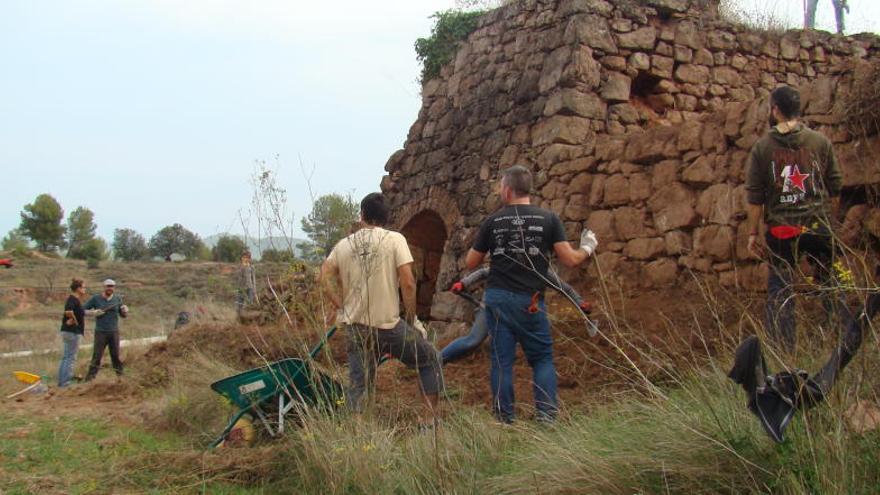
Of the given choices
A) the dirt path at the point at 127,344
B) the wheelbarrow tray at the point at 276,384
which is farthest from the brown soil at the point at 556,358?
the dirt path at the point at 127,344

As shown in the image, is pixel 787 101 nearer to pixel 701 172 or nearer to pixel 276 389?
pixel 701 172

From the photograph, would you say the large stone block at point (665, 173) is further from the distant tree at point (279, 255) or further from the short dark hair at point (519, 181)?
the distant tree at point (279, 255)

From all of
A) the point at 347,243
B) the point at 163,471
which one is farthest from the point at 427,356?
the point at 163,471

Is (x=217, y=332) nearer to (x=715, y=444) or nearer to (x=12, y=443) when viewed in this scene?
Result: (x=12, y=443)

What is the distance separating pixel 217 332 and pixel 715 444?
842 cm

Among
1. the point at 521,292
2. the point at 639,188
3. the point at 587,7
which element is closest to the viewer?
the point at 521,292

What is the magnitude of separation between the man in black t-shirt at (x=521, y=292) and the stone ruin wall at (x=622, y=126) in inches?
68.9

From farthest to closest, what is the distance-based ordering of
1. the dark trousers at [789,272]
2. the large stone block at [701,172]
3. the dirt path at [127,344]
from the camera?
the dirt path at [127,344]
the large stone block at [701,172]
the dark trousers at [789,272]

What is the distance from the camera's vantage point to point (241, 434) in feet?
17.4

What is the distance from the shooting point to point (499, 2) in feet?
36.1

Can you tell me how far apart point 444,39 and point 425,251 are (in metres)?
2.90

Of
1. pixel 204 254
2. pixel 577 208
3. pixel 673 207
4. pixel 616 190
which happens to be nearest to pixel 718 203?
pixel 673 207

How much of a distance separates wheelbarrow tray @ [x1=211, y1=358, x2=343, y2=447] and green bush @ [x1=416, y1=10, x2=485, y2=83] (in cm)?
684

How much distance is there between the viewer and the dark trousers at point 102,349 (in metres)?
11.8
